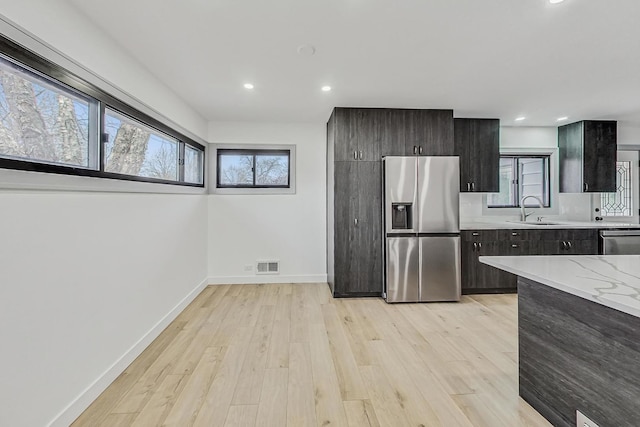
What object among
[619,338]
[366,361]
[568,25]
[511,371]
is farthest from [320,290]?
[568,25]

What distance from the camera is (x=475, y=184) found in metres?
4.32

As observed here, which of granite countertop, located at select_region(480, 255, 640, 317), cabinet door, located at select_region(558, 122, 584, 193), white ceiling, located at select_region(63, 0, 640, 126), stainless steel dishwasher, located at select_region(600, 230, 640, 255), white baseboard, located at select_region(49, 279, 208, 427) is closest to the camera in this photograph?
granite countertop, located at select_region(480, 255, 640, 317)

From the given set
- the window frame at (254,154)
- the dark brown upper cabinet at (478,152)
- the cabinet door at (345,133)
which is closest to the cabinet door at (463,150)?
the dark brown upper cabinet at (478,152)

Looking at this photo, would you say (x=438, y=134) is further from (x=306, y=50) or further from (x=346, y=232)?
(x=306, y=50)

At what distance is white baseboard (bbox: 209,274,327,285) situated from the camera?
14.9 feet

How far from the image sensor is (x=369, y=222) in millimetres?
3922

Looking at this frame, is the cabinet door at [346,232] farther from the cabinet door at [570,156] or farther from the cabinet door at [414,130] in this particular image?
the cabinet door at [570,156]

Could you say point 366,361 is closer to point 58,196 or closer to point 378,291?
point 378,291

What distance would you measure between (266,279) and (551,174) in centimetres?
470

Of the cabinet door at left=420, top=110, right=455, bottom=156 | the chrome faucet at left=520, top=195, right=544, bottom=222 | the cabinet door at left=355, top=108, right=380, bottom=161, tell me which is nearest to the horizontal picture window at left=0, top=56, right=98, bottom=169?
the cabinet door at left=355, top=108, right=380, bottom=161

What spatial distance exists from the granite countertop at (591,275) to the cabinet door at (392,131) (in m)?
2.28

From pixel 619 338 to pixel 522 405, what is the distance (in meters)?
0.83

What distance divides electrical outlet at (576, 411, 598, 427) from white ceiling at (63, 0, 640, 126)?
2.29m

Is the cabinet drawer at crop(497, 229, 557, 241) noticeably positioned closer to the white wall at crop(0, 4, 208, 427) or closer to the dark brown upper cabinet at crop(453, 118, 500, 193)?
the dark brown upper cabinet at crop(453, 118, 500, 193)
